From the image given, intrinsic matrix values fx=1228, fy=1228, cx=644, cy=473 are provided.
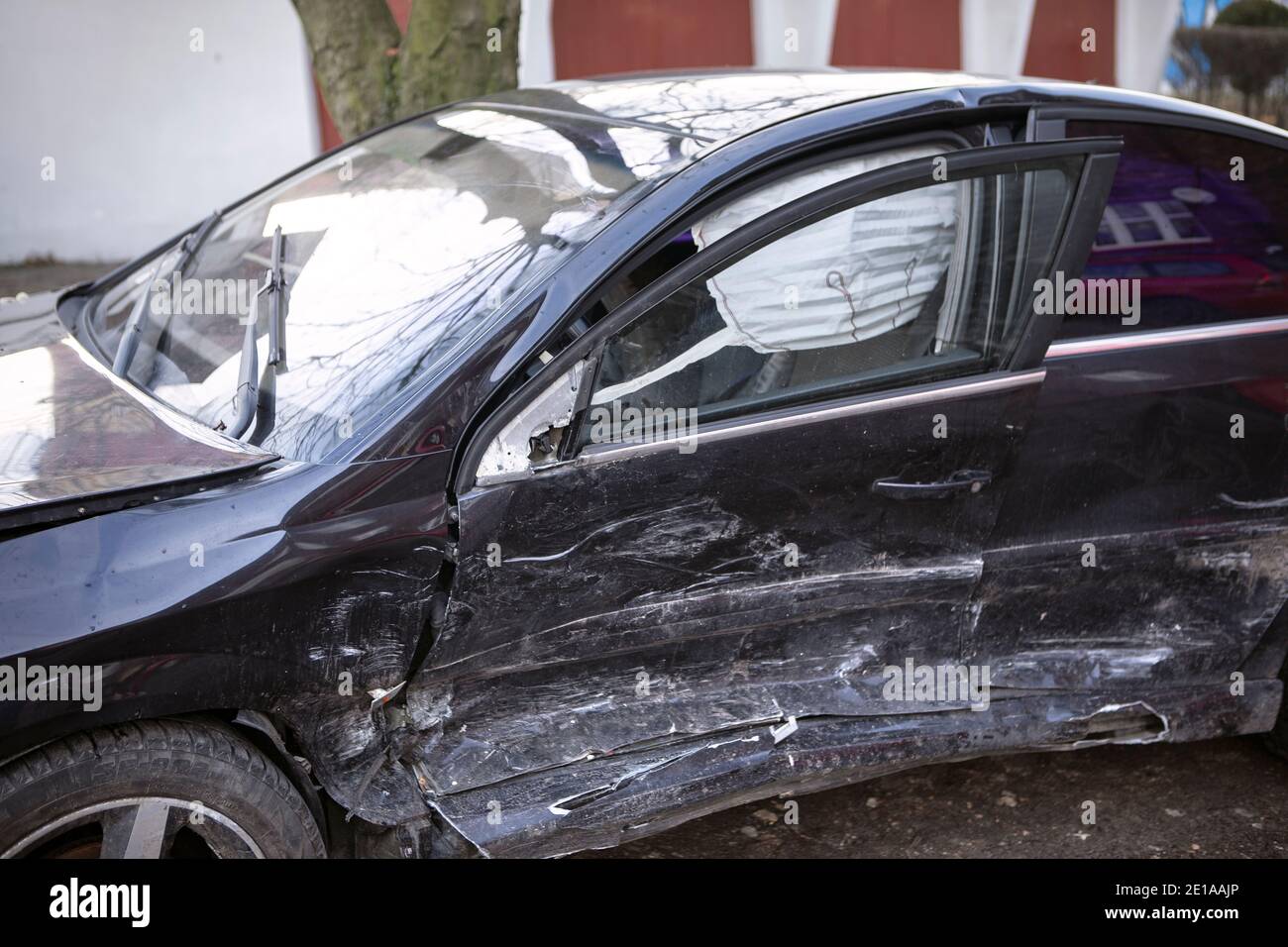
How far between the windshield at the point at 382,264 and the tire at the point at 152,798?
56cm

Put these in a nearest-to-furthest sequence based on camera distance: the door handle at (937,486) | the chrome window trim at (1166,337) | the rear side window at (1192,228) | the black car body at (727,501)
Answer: the black car body at (727,501) → the door handle at (937,486) → the chrome window trim at (1166,337) → the rear side window at (1192,228)

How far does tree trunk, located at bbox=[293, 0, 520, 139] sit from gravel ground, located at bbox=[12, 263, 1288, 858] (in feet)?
10.7

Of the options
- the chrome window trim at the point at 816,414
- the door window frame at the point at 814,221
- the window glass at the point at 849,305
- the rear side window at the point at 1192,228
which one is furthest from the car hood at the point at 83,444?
the rear side window at the point at 1192,228

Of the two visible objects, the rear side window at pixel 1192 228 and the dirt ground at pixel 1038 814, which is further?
the dirt ground at pixel 1038 814

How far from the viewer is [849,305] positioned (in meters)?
2.62

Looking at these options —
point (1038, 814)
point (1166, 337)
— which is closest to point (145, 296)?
point (1166, 337)

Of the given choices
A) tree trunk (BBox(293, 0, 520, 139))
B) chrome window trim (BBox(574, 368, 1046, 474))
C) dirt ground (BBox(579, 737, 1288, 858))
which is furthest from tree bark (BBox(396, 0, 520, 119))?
dirt ground (BBox(579, 737, 1288, 858))

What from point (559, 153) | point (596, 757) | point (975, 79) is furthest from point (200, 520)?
point (975, 79)

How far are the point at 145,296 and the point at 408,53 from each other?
2.30 meters

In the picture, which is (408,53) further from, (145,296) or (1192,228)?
(1192,228)

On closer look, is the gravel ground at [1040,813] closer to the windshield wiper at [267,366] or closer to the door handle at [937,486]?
the door handle at [937,486]

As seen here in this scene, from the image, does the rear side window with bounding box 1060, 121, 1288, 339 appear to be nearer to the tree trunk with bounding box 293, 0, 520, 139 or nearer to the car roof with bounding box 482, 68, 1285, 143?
the car roof with bounding box 482, 68, 1285, 143

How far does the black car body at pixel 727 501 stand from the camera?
7.10 feet
